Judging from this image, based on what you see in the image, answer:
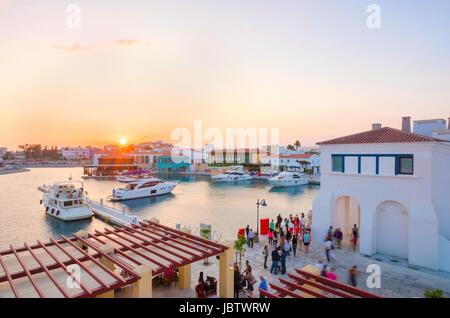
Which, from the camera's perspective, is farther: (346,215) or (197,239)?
(346,215)

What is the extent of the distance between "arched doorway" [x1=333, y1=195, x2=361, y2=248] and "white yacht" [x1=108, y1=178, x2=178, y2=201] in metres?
32.7

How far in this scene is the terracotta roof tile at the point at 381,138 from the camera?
14.6m

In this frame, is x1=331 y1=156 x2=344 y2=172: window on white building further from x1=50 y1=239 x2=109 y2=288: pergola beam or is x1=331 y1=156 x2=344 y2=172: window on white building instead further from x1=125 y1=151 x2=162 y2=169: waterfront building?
x1=125 y1=151 x2=162 y2=169: waterfront building

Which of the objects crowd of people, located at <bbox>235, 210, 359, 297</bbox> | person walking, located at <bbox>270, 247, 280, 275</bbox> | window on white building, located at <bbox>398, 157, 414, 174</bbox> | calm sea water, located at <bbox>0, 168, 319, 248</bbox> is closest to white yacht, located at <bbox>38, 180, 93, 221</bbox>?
calm sea water, located at <bbox>0, 168, 319, 248</bbox>

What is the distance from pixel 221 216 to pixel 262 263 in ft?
58.0

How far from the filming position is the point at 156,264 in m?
8.62

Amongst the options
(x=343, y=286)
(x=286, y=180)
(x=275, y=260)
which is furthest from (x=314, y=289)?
(x=286, y=180)

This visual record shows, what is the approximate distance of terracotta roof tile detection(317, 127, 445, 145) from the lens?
1461 centimetres

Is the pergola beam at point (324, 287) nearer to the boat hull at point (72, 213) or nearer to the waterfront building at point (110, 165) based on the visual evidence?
the boat hull at point (72, 213)

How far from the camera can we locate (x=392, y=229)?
15.4 meters

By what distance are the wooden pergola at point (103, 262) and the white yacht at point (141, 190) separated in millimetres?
32607

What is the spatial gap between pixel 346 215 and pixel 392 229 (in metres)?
3.58

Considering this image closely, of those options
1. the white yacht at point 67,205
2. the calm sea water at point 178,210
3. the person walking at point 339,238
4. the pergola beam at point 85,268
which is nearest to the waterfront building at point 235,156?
the calm sea water at point 178,210

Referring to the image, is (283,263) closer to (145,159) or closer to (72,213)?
(72,213)
